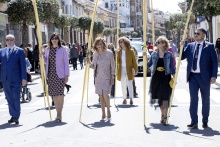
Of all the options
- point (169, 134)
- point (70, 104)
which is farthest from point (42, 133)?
point (70, 104)

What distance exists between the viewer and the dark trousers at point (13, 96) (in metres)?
10.5

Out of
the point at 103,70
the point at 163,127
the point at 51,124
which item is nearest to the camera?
the point at 163,127

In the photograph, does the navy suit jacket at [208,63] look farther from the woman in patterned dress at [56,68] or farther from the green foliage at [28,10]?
the green foliage at [28,10]

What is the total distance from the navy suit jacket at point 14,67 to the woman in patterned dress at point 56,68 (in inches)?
20.6

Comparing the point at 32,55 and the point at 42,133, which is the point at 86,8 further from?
the point at 42,133

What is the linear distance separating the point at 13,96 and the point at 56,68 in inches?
42.9

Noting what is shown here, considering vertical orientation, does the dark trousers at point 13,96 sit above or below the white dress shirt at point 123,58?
below

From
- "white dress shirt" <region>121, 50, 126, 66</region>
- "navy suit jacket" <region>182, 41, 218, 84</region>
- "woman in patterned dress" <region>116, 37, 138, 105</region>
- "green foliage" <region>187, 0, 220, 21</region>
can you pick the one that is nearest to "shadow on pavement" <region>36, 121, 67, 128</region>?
"navy suit jacket" <region>182, 41, 218, 84</region>

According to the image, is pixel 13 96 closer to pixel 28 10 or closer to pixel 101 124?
pixel 101 124

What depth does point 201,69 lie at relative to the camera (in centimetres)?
917

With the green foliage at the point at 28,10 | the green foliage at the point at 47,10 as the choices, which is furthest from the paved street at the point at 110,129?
the green foliage at the point at 47,10

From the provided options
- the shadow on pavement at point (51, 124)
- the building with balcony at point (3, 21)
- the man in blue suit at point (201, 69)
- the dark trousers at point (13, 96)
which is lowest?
the shadow on pavement at point (51, 124)

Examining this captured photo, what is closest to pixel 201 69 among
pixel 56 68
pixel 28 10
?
pixel 56 68

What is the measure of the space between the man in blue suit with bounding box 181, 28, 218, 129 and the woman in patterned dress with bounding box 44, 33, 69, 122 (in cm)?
267
